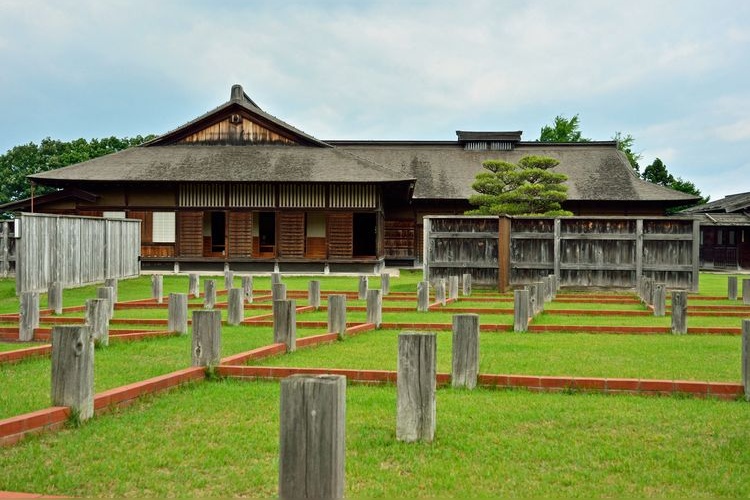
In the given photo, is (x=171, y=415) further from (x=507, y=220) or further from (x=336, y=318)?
(x=507, y=220)

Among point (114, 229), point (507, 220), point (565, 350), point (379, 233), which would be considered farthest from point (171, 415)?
point (379, 233)

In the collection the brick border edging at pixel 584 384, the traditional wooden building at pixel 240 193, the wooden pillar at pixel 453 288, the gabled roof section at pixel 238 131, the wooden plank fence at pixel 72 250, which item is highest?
the gabled roof section at pixel 238 131

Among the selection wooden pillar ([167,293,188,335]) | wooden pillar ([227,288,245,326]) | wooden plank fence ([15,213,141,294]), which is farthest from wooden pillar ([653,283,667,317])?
wooden plank fence ([15,213,141,294])

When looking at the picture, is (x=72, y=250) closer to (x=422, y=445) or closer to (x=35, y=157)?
(x=422, y=445)

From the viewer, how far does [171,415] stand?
6.09 metres

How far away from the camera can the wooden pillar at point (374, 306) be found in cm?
1240

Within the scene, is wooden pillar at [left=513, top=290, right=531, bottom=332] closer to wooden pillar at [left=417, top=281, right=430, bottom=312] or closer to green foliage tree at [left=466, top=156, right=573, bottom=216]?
wooden pillar at [left=417, top=281, right=430, bottom=312]

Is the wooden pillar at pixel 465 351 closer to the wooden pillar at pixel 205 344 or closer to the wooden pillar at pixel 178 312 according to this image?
the wooden pillar at pixel 205 344

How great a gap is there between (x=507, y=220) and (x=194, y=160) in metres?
16.2

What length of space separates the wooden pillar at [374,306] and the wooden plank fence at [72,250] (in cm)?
1188

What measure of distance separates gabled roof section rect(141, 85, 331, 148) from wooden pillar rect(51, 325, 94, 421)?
1140 inches

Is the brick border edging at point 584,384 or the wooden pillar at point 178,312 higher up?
the wooden pillar at point 178,312

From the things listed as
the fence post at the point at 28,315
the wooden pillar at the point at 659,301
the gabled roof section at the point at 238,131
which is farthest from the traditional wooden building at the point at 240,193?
the fence post at the point at 28,315

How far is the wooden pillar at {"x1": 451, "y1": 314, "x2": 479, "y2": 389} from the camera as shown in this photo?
7.15 m
